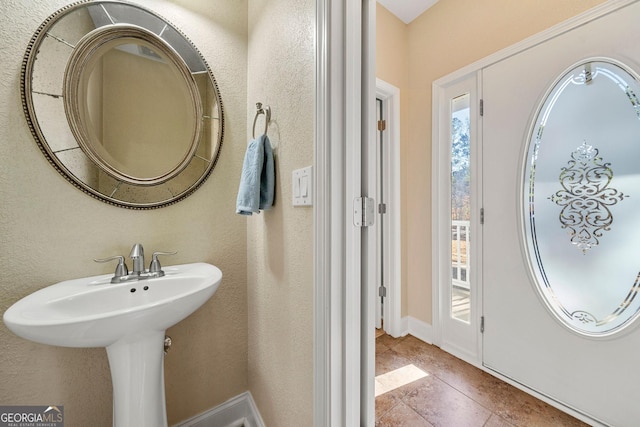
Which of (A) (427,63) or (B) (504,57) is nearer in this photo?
(B) (504,57)

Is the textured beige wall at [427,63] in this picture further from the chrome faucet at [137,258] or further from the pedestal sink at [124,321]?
the chrome faucet at [137,258]

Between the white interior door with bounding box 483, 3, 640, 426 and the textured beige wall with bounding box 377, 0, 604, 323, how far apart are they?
0.24 metres

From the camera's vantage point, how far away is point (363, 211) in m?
0.69

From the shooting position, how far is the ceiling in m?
1.92

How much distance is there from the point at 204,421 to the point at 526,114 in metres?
2.45

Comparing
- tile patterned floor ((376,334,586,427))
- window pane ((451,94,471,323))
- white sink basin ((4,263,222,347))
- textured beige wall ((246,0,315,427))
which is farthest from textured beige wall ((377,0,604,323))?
white sink basin ((4,263,222,347))

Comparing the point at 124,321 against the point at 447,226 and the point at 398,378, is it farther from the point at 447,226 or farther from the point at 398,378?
the point at 447,226

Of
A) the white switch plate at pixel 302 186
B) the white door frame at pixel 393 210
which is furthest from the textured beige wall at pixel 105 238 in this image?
the white door frame at pixel 393 210

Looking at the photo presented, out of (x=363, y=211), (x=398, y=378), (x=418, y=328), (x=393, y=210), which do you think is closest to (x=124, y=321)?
(x=363, y=211)

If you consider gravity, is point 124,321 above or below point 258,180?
below

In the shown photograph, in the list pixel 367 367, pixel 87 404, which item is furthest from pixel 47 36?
pixel 367 367

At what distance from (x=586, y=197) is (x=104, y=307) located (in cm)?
222

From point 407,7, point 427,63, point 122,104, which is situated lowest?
point 122,104

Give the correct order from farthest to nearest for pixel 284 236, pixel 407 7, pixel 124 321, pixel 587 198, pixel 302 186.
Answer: pixel 407 7
pixel 587 198
pixel 284 236
pixel 302 186
pixel 124 321
